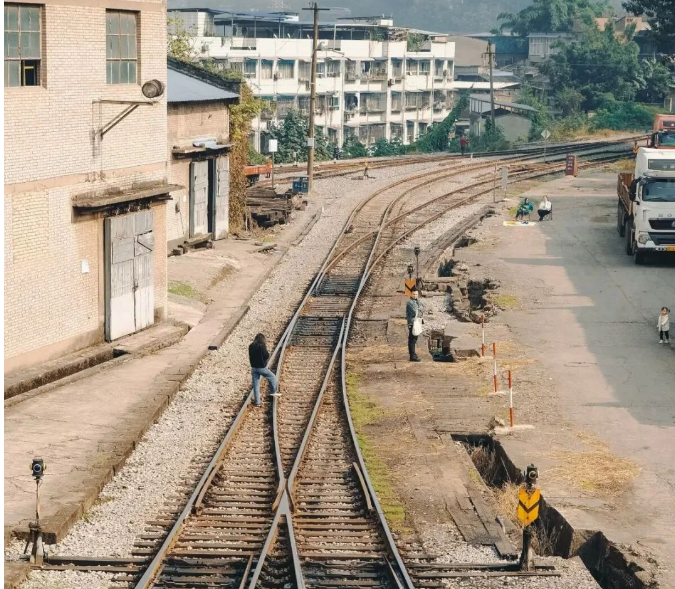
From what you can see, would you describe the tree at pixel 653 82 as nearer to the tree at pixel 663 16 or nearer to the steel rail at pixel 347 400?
the tree at pixel 663 16

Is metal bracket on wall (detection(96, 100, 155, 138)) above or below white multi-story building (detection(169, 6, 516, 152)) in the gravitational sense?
below

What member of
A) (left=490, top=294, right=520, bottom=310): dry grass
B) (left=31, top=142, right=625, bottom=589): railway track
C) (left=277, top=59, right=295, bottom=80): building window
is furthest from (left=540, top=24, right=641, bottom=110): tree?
(left=31, top=142, right=625, bottom=589): railway track

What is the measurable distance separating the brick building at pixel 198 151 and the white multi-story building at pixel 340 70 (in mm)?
42691

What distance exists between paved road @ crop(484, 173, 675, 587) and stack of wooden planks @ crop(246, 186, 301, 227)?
7535 mm

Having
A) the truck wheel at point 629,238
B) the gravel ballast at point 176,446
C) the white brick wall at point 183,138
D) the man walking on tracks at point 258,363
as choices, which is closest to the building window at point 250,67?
the white brick wall at point 183,138

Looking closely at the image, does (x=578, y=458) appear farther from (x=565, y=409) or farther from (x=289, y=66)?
(x=289, y=66)

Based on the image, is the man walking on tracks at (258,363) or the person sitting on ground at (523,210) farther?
the person sitting on ground at (523,210)

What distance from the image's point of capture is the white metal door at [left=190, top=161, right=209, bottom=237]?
38531 millimetres

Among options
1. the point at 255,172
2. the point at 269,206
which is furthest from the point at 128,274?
the point at 255,172

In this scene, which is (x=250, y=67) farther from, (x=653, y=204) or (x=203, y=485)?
(x=203, y=485)

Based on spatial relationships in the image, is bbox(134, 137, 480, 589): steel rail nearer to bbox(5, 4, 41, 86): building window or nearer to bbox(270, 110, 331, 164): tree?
bbox(5, 4, 41, 86): building window

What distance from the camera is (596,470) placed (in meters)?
17.9

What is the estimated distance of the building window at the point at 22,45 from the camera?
22.3m

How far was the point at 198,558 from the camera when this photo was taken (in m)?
14.5
